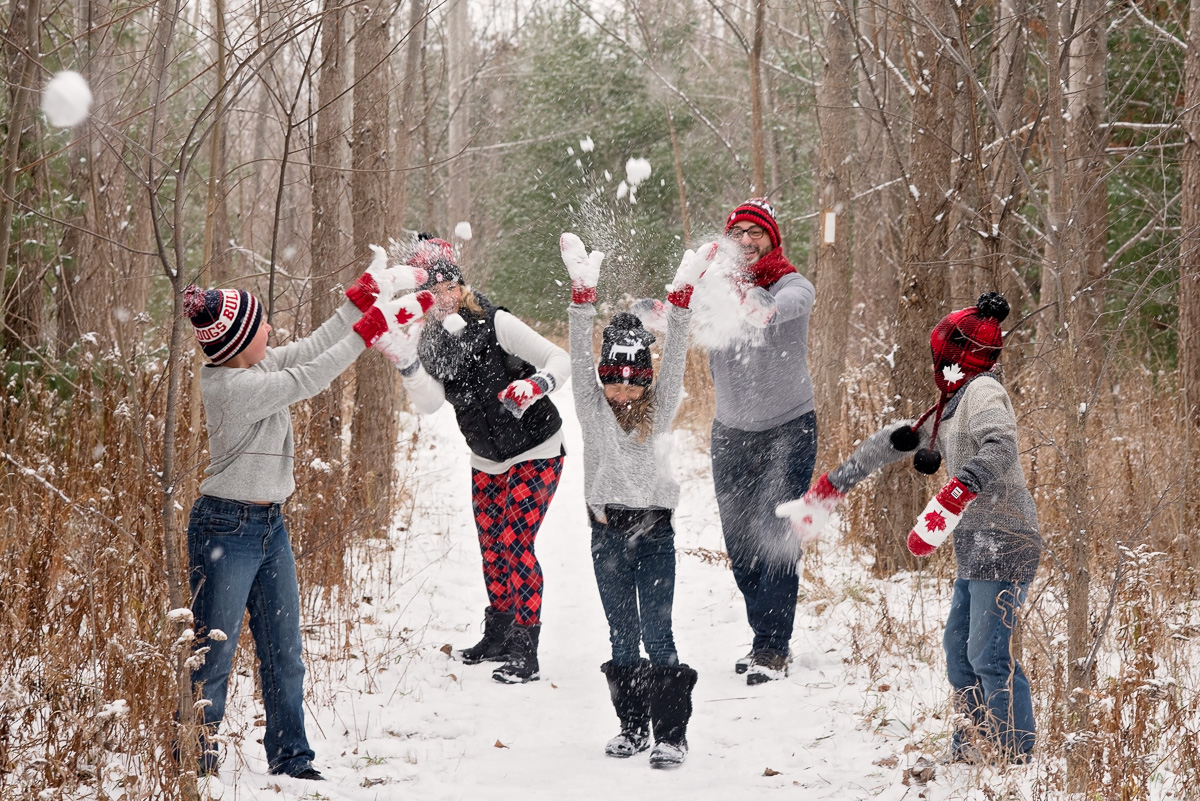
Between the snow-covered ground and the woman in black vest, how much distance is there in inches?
18.7

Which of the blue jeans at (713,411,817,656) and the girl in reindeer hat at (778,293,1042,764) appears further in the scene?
the blue jeans at (713,411,817,656)

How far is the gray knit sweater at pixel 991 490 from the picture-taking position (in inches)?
134

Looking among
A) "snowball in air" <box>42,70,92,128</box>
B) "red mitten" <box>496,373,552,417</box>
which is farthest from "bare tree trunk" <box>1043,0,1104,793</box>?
"snowball in air" <box>42,70,92,128</box>

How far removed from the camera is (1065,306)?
11.1 feet

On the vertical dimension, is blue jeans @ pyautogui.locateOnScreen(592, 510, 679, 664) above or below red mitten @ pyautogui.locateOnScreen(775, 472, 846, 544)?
below

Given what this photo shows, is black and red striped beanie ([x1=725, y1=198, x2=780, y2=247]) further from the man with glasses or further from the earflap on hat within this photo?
the earflap on hat

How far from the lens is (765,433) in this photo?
4.72 m

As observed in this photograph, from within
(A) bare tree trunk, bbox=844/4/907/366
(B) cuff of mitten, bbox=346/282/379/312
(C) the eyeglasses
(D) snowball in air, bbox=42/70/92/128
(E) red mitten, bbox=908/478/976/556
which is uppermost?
(A) bare tree trunk, bbox=844/4/907/366

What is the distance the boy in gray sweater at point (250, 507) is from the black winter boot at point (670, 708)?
1.30 metres

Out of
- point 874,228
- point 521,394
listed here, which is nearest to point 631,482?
point 521,394

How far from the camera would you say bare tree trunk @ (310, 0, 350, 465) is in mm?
6395

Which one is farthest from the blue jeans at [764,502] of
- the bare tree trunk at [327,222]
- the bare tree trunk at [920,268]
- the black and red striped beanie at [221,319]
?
the bare tree trunk at [327,222]

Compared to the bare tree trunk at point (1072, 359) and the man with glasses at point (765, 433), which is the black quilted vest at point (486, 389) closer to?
the man with glasses at point (765, 433)

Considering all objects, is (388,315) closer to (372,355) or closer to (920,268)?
(372,355)
